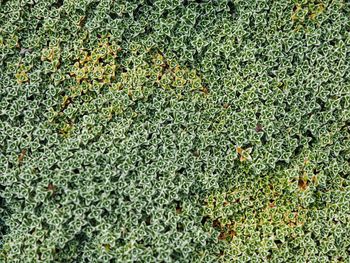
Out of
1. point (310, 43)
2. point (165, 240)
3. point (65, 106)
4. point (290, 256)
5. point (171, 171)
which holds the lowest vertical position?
point (290, 256)

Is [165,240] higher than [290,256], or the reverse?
[165,240]

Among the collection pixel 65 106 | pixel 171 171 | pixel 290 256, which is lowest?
pixel 290 256

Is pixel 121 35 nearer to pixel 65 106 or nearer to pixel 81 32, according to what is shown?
pixel 81 32

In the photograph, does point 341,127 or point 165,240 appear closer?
point 165,240

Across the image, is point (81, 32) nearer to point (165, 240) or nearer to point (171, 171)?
point (171, 171)

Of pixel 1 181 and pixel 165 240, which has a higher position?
pixel 1 181

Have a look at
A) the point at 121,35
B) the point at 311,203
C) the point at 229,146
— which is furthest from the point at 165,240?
the point at 121,35

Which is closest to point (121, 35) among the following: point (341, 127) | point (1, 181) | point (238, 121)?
point (238, 121)
